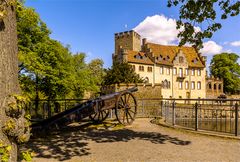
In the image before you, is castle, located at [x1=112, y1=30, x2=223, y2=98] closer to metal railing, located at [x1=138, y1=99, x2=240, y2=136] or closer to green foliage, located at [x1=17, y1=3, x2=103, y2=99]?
green foliage, located at [x1=17, y1=3, x2=103, y2=99]

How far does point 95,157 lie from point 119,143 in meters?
1.79

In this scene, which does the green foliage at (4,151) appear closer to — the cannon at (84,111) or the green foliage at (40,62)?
the cannon at (84,111)

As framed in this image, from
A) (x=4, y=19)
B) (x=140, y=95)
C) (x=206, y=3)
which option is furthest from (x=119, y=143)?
(x=140, y=95)

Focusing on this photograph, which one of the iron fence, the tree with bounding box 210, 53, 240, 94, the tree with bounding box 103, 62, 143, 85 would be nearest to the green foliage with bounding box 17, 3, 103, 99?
the iron fence

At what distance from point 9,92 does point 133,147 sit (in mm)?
5221

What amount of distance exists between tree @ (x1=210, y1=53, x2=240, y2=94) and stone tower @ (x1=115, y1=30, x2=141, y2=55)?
69.6 feet

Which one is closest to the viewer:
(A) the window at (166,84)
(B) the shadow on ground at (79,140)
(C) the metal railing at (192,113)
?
(B) the shadow on ground at (79,140)

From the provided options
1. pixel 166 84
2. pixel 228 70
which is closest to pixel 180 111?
pixel 166 84

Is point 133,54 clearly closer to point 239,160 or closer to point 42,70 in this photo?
point 42,70

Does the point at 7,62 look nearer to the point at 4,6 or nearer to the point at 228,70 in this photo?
the point at 4,6

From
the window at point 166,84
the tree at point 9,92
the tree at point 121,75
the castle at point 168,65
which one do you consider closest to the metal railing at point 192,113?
the tree at point 9,92

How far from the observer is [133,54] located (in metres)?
53.3

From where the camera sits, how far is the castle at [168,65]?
5484 cm

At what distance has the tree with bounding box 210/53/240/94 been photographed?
6562cm
